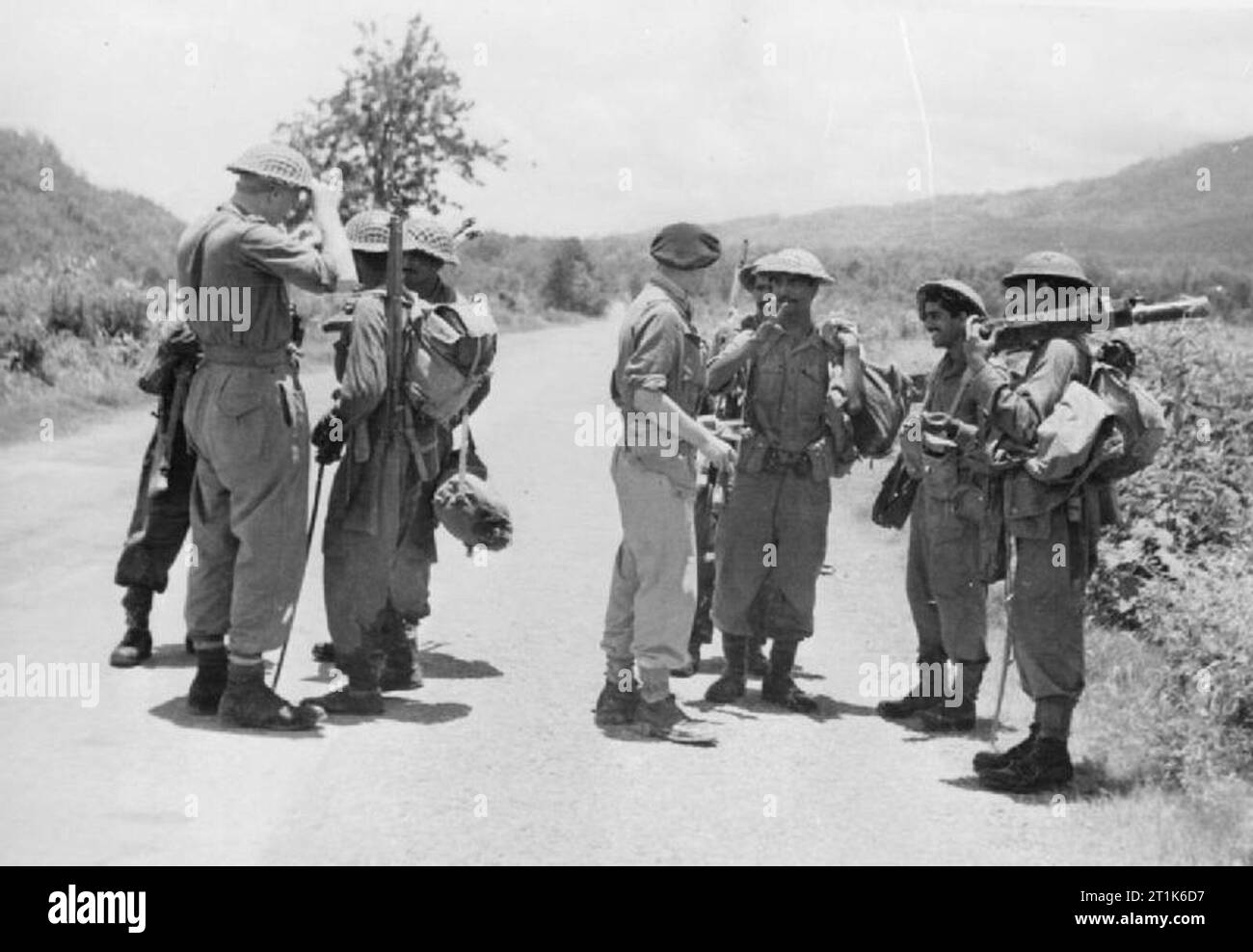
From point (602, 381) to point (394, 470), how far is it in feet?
59.9

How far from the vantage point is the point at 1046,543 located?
7094 mm

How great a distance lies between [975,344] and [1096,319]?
1.55ft

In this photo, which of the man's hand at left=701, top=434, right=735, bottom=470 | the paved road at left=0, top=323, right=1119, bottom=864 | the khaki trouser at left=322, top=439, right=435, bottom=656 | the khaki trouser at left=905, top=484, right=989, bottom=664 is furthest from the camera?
the khaki trouser at left=905, top=484, right=989, bottom=664

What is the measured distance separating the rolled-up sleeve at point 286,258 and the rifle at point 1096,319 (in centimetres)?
262

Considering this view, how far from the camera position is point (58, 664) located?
817 centimetres

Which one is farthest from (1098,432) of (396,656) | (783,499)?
(396,656)

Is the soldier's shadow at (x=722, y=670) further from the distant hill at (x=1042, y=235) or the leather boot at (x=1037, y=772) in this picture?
the distant hill at (x=1042, y=235)

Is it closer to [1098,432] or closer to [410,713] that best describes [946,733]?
A: [1098,432]

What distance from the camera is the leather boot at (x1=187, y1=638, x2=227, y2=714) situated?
7.48 m

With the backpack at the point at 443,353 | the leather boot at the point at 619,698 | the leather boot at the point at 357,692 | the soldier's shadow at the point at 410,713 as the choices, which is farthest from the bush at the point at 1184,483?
the leather boot at the point at 357,692

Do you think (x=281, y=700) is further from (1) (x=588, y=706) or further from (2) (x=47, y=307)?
(2) (x=47, y=307)

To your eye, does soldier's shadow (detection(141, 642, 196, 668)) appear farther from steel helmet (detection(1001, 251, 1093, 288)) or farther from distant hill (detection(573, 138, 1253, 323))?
distant hill (detection(573, 138, 1253, 323))

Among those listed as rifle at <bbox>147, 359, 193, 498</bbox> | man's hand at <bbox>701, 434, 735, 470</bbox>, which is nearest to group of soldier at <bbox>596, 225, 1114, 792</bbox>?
man's hand at <bbox>701, 434, 735, 470</bbox>
